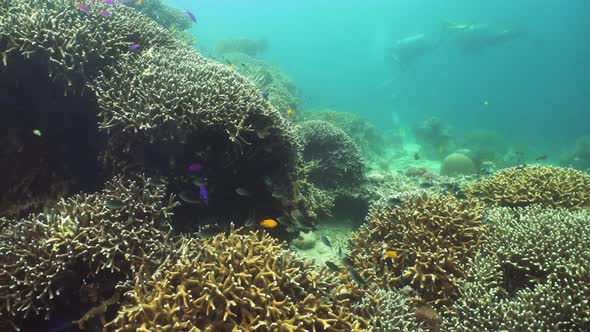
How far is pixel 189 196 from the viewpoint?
4383 millimetres

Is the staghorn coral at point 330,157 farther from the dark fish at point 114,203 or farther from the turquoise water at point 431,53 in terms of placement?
the turquoise water at point 431,53

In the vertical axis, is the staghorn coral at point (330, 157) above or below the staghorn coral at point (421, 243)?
above

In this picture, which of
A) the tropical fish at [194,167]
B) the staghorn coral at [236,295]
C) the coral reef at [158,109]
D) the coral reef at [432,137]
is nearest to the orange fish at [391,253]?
the staghorn coral at [236,295]

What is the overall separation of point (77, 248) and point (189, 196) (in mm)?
1416

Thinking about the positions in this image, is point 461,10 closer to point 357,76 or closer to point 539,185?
point 357,76

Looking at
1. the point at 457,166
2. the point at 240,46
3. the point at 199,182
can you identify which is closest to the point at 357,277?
the point at 199,182

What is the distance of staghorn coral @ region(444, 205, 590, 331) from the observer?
141 inches

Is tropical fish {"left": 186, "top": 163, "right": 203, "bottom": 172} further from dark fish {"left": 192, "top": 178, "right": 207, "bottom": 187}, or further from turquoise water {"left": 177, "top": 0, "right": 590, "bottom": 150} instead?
turquoise water {"left": 177, "top": 0, "right": 590, "bottom": 150}

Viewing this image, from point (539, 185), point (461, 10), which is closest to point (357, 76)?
point (461, 10)

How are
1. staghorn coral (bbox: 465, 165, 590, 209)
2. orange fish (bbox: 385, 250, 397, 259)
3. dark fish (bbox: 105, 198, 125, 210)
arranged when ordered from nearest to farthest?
dark fish (bbox: 105, 198, 125, 210), orange fish (bbox: 385, 250, 397, 259), staghorn coral (bbox: 465, 165, 590, 209)

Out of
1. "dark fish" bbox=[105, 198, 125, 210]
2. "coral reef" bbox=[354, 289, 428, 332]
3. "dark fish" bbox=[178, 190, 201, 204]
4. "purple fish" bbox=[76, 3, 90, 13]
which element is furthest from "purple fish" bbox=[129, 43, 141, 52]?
"coral reef" bbox=[354, 289, 428, 332]

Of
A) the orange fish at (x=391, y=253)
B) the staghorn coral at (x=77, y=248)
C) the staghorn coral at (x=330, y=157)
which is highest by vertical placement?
the staghorn coral at (x=330, y=157)

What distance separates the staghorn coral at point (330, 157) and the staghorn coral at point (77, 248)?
5432 millimetres

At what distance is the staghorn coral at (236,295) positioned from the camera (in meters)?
2.92
